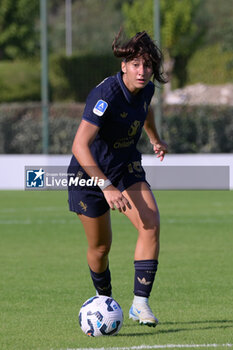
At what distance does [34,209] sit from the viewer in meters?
18.5

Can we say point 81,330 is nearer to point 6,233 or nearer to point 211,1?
point 6,233

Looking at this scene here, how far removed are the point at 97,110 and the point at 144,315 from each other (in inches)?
62.9

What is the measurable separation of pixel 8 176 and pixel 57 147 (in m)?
3.94

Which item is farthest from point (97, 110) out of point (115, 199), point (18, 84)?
point (18, 84)

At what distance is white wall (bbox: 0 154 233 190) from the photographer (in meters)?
23.0

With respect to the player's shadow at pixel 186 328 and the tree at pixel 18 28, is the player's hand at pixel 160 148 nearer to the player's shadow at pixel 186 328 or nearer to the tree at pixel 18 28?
the player's shadow at pixel 186 328

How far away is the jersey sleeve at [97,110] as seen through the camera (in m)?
6.39

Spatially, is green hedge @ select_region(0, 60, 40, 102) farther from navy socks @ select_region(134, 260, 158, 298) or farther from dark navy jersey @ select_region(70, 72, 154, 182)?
navy socks @ select_region(134, 260, 158, 298)

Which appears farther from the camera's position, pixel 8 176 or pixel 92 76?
pixel 92 76

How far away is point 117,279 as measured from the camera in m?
9.56

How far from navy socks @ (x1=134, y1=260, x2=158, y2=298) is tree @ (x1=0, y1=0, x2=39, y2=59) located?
120 feet

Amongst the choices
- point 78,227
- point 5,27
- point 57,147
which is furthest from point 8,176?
point 5,27

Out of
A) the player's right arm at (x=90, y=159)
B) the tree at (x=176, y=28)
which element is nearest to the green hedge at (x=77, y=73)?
the tree at (x=176, y=28)

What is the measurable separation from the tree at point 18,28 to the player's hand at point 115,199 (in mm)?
36903
